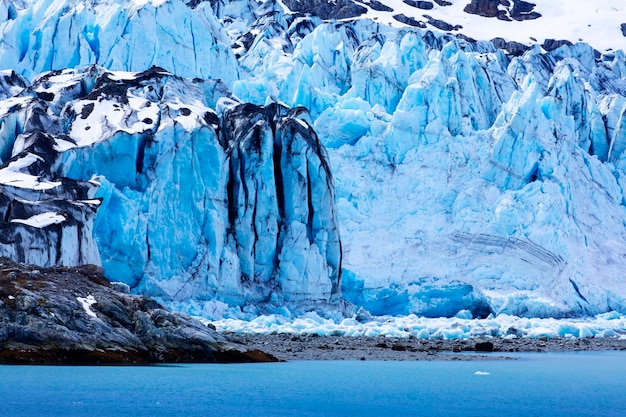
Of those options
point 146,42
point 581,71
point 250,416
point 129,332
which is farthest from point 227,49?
point 250,416

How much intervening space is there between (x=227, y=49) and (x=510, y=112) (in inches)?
605

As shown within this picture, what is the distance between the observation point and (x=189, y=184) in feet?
108

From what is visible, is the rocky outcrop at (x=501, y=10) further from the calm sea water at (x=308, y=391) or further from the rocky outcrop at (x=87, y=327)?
the rocky outcrop at (x=87, y=327)

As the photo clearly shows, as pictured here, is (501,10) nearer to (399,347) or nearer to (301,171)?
(301,171)

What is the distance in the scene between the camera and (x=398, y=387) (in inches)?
611

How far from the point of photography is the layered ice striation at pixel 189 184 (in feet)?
102

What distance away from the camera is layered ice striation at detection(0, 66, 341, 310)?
102ft

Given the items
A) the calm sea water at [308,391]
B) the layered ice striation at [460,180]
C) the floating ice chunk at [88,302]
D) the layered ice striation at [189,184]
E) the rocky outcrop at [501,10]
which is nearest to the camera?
the calm sea water at [308,391]

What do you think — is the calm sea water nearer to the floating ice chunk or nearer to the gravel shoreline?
the floating ice chunk

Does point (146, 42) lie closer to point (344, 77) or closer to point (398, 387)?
point (344, 77)

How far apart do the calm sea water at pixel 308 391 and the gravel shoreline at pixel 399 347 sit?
105 inches

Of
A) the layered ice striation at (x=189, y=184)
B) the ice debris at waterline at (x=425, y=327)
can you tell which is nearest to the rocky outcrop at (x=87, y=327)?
the ice debris at waterline at (x=425, y=327)

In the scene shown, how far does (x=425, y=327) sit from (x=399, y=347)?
6.71 metres

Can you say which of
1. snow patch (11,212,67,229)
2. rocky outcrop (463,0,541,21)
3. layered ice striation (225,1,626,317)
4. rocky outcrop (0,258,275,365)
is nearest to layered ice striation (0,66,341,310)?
snow patch (11,212,67,229)
